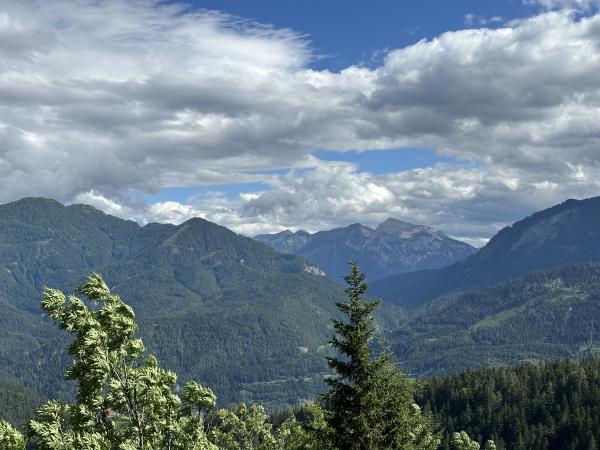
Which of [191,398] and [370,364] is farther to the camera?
[370,364]

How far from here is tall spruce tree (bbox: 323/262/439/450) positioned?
110ft

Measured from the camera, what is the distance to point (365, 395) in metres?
33.4

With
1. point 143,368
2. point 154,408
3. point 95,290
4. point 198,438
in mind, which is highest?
point 95,290

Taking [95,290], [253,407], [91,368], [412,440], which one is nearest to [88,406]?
[91,368]

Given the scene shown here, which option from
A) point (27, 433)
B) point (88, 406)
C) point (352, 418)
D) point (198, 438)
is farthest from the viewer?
point (352, 418)

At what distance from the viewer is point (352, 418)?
33156mm

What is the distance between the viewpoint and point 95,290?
23047 millimetres

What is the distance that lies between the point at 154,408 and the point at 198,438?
116 inches

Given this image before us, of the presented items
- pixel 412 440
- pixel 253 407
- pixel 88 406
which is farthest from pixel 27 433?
pixel 253 407

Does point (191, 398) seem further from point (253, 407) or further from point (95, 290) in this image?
point (253, 407)

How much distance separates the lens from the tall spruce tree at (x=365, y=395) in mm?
33500

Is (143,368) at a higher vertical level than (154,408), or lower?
higher

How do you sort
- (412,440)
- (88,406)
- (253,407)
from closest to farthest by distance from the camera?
(88,406), (412,440), (253,407)

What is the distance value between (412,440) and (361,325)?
7.94 metres
